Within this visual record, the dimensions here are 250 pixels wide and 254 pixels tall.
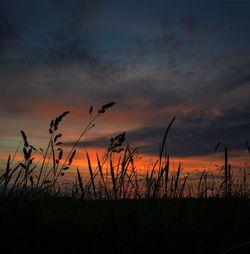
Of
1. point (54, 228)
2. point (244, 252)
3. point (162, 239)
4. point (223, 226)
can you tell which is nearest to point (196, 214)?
point (223, 226)

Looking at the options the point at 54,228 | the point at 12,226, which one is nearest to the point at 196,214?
the point at 54,228

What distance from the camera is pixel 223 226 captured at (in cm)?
337

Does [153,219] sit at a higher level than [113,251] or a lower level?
higher

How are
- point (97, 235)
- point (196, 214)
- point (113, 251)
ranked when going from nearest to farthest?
point (113, 251)
point (97, 235)
point (196, 214)

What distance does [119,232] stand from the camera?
291cm

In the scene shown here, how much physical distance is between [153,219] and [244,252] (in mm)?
769

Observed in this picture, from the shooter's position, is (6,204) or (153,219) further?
(6,204)

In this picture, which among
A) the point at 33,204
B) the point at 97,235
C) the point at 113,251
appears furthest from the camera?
the point at 33,204

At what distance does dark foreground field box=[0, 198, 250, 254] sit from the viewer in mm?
2762

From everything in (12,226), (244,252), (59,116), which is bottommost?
(244,252)

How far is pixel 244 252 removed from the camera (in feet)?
9.68

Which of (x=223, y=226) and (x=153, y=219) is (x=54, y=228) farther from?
(x=223, y=226)

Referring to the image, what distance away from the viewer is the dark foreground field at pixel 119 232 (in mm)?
2762

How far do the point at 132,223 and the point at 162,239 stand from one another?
33 cm
